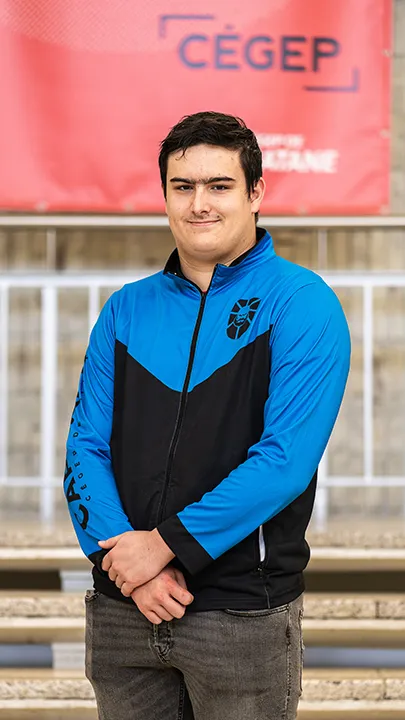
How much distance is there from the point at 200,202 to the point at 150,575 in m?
0.58

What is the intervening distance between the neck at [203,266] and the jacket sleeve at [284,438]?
0.15 meters

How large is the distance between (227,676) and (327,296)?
60cm

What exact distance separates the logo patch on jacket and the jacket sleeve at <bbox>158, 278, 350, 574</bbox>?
0.16 feet

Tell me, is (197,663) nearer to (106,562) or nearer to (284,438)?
(106,562)

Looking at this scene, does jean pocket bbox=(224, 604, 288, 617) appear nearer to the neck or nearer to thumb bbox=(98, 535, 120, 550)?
thumb bbox=(98, 535, 120, 550)

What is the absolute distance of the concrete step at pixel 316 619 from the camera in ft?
9.14

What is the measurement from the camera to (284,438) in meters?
1.43

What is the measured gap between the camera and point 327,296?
5.01ft

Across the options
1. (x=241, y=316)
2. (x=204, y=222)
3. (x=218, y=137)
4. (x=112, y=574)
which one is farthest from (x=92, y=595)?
(x=218, y=137)

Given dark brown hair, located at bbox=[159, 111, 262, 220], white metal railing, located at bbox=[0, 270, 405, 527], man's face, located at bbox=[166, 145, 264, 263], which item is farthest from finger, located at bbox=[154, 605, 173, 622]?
white metal railing, located at bbox=[0, 270, 405, 527]

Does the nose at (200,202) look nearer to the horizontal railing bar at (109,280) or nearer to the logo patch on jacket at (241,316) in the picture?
the logo patch on jacket at (241,316)

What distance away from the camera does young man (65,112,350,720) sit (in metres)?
1.44

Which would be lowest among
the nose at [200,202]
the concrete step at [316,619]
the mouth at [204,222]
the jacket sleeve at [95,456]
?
the concrete step at [316,619]

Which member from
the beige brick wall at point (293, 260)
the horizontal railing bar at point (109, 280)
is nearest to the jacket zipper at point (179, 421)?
the horizontal railing bar at point (109, 280)
